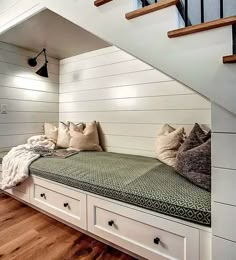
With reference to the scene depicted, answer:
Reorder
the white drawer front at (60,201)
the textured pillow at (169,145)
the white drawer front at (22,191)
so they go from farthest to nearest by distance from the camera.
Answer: the white drawer front at (22,191)
the textured pillow at (169,145)
the white drawer front at (60,201)

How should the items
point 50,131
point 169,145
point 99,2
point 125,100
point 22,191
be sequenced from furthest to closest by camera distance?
1. point 50,131
2. point 125,100
3. point 22,191
4. point 169,145
5. point 99,2

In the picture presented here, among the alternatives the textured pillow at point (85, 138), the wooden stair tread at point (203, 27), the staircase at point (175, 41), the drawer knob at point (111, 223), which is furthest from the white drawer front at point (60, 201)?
the wooden stair tread at point (203, 27)

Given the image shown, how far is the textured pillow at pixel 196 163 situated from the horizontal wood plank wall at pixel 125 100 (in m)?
0.69

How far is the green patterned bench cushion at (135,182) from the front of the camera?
1025 mm

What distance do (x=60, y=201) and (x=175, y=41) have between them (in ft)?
4.82

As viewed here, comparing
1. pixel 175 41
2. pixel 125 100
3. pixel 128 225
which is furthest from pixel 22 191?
pixel 175 41

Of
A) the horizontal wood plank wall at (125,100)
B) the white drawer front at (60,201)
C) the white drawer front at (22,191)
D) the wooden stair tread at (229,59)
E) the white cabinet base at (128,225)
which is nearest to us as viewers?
the wooden stair tread at (229,59)

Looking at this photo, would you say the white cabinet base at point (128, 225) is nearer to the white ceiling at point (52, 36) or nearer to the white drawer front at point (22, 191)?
the white drawer front at point (22, 191)

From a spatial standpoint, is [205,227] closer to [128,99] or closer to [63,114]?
[128,99]

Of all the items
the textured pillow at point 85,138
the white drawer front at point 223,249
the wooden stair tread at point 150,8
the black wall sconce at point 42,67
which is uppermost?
the black wall sconce at point 42,67

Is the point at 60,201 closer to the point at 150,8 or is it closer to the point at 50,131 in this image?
the point at 50,131

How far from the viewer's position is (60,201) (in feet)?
5.31

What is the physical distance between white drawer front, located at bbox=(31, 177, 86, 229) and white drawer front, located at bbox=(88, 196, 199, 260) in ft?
0.32

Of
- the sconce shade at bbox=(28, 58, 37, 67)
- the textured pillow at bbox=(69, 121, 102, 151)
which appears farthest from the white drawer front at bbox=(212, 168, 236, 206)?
the sconce shade at bbox=(28, 58, 37, 67)
